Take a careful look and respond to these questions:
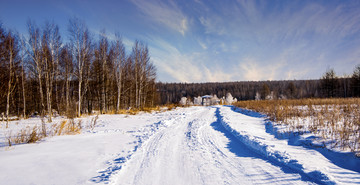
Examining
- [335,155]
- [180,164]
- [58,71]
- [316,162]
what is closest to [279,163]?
[316,162]

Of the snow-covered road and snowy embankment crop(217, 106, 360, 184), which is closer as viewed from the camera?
snowy embankment crop(217, 106, 360, 184)

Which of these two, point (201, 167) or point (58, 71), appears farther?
point (58, 71)

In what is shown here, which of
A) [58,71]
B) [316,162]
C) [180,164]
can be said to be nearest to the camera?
[316,162]

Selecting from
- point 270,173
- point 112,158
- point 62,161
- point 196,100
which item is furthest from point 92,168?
point 196,100

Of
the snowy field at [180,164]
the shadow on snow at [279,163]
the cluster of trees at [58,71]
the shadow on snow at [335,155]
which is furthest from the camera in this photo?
the cluster of trees at [58,71]

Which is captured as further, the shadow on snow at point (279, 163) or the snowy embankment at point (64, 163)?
the snowy embankment at point (64, 163)

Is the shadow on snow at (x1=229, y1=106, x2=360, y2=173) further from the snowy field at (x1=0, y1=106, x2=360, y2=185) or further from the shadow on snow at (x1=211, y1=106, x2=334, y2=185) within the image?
the shadow on snow at (x1=211, y1=106, x2=334, y2=185)

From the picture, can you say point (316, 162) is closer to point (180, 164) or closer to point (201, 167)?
point (201, 167)

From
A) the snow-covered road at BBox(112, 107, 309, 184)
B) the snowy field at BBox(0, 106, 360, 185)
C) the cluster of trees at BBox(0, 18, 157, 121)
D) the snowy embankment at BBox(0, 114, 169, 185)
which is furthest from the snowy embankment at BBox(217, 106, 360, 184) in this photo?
the cluster of trees at BBox(0, 18, 157, 121)

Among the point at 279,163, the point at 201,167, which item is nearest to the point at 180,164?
the point at 201,167

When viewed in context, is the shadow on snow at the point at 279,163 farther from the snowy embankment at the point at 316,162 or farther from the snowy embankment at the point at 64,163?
the snowy embankment at the point at 64,163

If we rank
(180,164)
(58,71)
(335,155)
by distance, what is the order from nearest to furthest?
(180,164)
(335,155)
(58,71)

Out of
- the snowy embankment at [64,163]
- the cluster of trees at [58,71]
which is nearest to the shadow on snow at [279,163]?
the snowy embankment at [64,163]

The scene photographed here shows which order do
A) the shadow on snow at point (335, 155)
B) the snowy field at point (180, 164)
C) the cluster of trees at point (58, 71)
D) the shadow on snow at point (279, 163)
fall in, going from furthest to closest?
1. the cluster of trees at point (58, 71)
2. the shadow on snow at point (335, 155)
3. the snowy field at point (180, 164)
4. the shadow on snow at point (279, 163)
